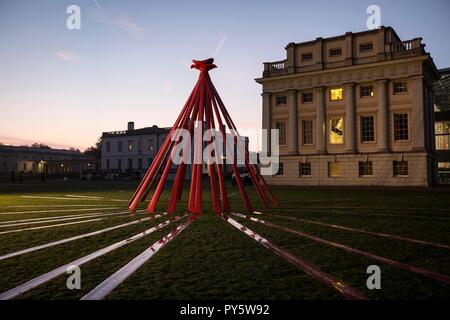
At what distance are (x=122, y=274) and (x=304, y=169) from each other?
114 feet

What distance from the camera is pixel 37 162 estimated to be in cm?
9881

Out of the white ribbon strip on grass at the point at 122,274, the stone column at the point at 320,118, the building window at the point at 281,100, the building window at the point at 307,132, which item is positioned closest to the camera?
the white ribbon strip on grass at the point at 122,274

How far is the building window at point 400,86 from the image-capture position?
112 feet

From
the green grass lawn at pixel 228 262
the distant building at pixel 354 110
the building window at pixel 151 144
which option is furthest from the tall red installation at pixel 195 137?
the building window at pixel 151 144

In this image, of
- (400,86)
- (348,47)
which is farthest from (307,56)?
(400,86)

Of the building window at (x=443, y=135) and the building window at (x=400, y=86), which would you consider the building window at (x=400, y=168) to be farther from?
the building window at (x=443, y=135)

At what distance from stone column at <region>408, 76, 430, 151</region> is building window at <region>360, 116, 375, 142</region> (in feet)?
11.8

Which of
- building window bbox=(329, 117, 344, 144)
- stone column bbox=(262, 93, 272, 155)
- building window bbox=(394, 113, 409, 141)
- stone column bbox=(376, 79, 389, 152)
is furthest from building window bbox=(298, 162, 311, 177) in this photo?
building window bbox=(394, 113, 409, 141)

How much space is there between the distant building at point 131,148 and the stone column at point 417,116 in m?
44.1

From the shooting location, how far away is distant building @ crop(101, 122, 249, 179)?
68.4 m

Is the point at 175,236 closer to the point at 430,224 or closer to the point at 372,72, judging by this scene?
the point at 430,224

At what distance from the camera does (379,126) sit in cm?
3481
